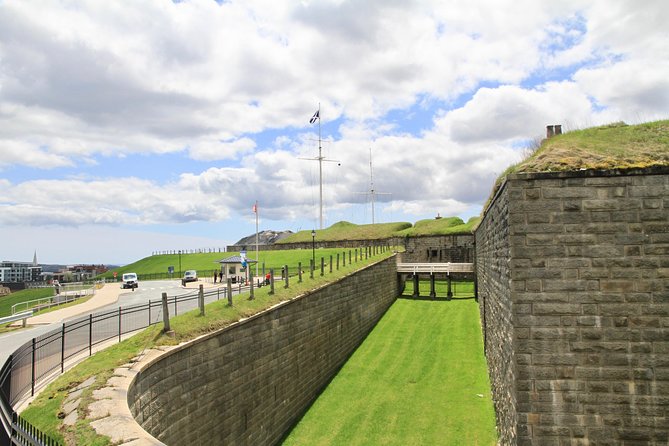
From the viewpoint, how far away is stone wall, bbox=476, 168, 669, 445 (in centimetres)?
816

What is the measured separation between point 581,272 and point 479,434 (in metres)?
7.19

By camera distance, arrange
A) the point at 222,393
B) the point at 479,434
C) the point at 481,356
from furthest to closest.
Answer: the point at 481,356 → the point at 479,434 → the point at 222,393

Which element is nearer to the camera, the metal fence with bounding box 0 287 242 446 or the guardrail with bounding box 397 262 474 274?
the metal fence with bounding box 0 287 242 446

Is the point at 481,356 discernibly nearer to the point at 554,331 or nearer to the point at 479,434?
the point at 479,434

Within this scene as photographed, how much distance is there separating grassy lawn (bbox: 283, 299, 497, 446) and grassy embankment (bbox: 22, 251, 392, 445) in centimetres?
427

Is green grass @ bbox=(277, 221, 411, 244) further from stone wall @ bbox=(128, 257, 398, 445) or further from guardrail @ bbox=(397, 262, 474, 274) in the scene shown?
stone wall @ bbox=(128, 257, 398, 445)

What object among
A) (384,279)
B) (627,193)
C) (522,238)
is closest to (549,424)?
(522,238)

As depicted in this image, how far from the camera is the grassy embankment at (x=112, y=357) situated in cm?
662

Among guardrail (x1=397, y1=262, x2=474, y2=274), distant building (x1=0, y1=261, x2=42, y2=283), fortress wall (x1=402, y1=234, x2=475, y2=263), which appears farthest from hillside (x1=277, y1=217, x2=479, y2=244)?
distant building (x1=0, y1=261, x2=42, y2=283)

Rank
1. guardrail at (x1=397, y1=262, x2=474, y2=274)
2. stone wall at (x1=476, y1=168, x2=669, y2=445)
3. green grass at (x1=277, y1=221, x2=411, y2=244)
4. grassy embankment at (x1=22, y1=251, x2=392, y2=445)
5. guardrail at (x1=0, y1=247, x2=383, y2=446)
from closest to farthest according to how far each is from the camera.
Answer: guardrail at (x1=0, y1=247, x2=383, y2=446) < grassy embankment at (x1=22, y1=251, x2=392, y2=445) < stone wall at (x1=476, y1=168, x2=669, y2=445) < guardrail at (x1=397, y1=262, x2=474, y2=274) < green grass at (x1=277, y1=221, x2=411, y2=244)

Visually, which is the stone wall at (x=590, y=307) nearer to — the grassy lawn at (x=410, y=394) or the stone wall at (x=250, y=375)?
the grassy lawn at (x=410, y=394)

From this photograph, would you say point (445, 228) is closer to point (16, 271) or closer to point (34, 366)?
point (34, 366)

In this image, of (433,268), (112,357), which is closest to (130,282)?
(433,268)

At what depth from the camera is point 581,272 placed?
8438mm
